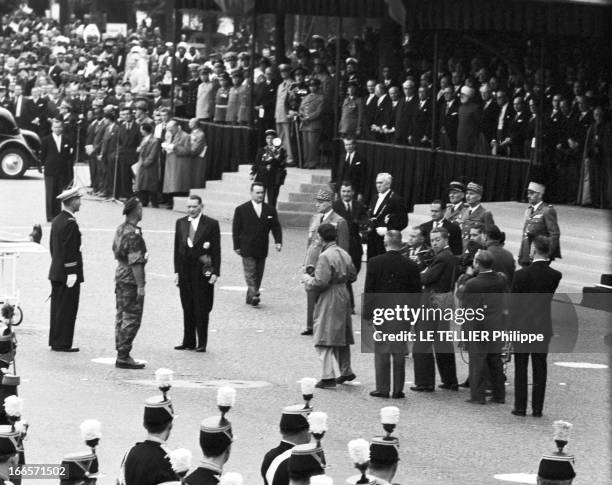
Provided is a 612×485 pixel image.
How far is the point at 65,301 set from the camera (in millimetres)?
16703

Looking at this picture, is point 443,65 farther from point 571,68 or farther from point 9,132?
point 9,132

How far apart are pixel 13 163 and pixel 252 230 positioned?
1692 cm

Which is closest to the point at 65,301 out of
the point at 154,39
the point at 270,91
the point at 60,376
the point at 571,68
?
the point at 60,376

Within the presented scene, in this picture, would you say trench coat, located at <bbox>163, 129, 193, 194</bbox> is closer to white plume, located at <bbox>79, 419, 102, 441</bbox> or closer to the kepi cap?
the kepi cap

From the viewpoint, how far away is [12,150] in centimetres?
3541

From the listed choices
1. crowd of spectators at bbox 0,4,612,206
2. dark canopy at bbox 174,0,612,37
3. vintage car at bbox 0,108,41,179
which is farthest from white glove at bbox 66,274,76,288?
vintage car at bbox 0,108,41,179

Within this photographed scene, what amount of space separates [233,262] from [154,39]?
92.4 feet

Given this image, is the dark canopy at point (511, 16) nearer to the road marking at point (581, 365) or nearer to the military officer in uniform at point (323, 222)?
the military officer in uniform at point (323, 222)

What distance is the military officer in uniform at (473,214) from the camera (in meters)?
17.8

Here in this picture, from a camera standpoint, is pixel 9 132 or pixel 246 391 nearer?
pixel 246 391

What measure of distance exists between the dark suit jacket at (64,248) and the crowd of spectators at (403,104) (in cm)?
963

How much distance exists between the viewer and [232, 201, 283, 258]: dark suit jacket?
1970 cm

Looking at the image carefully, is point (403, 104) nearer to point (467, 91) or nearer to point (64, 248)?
point (467, 91)

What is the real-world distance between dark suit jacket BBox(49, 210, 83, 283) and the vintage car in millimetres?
18895
